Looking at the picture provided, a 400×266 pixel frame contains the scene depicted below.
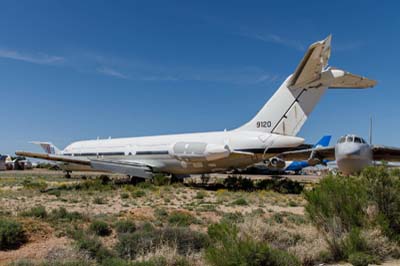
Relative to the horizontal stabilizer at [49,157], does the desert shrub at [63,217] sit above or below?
below

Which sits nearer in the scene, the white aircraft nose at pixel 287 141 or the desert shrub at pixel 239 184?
the white aircraft nose at pixel 287 141

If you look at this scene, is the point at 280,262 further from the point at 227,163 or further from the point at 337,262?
the point at 227,163

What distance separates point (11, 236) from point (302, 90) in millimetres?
17095

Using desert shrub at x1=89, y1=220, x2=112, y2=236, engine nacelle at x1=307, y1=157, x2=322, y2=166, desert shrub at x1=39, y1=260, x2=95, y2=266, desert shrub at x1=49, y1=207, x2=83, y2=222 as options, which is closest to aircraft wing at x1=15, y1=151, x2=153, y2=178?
engine nacelle at x1=307, y1=157, x2=322, y2=166

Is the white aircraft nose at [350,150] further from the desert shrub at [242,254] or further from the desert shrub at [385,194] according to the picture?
the desert shrub at [242,254]

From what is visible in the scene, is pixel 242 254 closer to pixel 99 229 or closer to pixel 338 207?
pixel 338 207

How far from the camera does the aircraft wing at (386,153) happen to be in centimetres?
2125

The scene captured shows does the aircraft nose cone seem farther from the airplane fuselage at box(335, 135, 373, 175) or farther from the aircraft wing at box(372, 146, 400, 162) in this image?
the aircraft wing at box(372, 146, 400, 162)

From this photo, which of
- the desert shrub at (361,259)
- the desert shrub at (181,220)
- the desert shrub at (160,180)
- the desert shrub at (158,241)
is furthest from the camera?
the desert shrub at (160,180)

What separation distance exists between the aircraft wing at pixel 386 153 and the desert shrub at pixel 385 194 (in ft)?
46.4

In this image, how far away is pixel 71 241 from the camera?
27.7 ft

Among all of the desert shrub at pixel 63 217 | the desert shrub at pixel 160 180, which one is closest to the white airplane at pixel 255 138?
the desert shrub at pixel 160 180

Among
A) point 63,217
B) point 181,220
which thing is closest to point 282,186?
point 181,220

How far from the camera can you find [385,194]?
804cm
